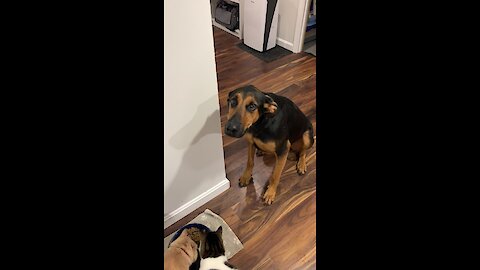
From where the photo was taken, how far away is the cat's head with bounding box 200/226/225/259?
157 cm

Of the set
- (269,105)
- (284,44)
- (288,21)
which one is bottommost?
(284,44)

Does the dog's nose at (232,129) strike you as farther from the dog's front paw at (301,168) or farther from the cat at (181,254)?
the dog's front paw at (301,168)

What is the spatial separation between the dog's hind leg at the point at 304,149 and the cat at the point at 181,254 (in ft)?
3.02

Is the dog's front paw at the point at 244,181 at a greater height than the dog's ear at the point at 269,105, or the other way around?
A: the dog's ear at the point at 269,105

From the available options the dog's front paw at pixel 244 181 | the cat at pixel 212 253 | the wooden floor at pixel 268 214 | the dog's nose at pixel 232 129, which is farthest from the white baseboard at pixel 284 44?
the cat at pixel 212 253

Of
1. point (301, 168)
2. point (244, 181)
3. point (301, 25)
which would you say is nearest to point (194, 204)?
point (244, 181)

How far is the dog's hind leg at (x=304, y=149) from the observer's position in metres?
2.12

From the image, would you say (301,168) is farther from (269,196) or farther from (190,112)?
(190,112)

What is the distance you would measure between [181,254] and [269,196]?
708 mm

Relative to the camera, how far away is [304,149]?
2166mm
